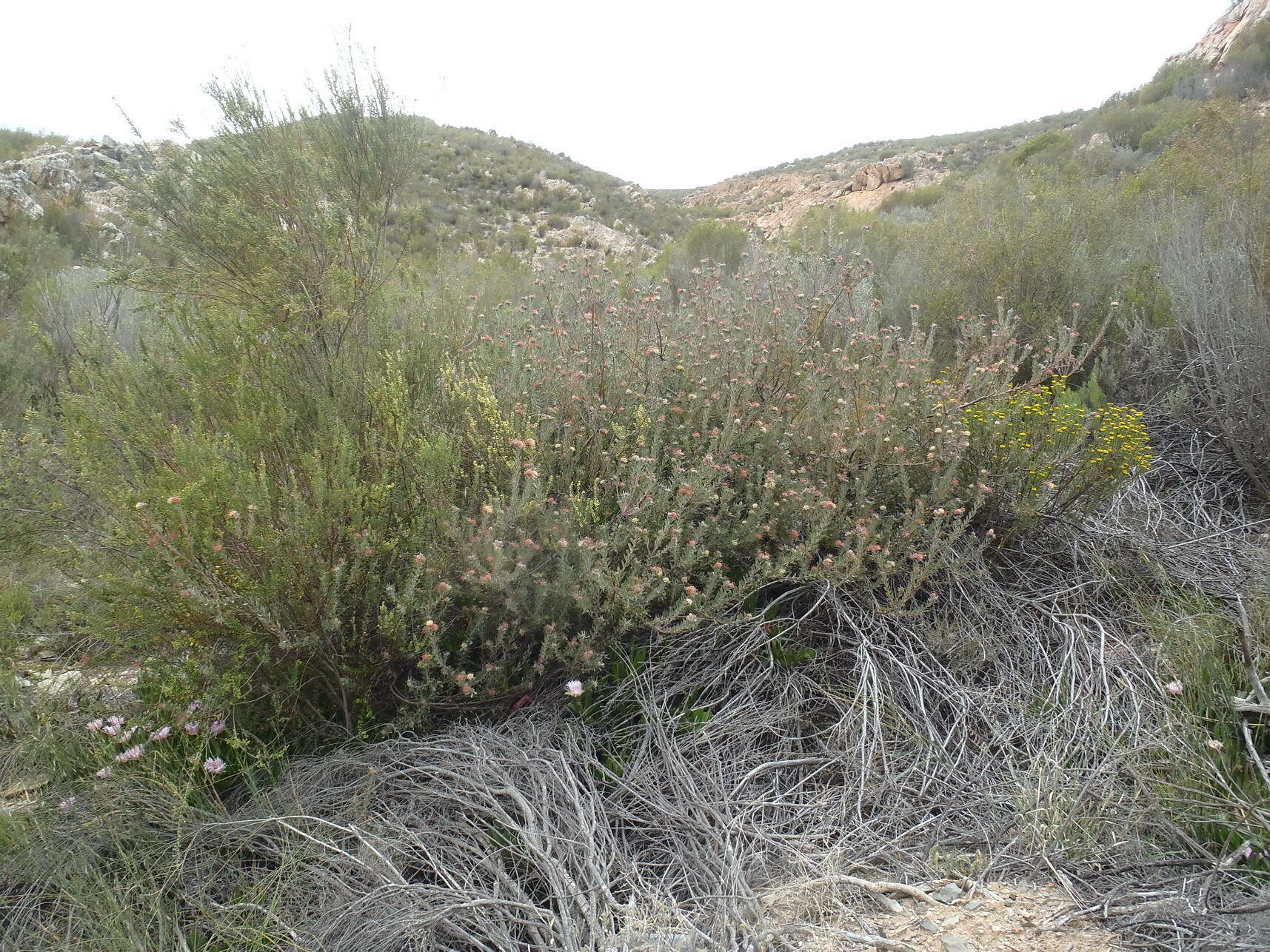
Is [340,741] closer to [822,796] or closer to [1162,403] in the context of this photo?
[822,796]

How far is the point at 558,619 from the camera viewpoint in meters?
2.93

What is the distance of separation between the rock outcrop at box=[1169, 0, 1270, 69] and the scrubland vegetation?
72.4 ft

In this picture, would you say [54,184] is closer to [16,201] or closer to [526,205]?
[16,201]

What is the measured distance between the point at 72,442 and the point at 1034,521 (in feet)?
13.9

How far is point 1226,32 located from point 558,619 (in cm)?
2863

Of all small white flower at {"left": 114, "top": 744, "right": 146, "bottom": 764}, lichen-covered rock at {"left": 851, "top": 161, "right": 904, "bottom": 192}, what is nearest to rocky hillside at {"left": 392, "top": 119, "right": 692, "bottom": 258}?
lichen-covered rock at {"left": 851, "top": 161, "right": 904, "bottom": 192}

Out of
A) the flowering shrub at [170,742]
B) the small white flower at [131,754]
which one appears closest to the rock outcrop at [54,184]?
the flowering shrub at [170,742]

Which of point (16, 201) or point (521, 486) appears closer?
point (521, 486)

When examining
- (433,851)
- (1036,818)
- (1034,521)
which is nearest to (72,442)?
(433,851)

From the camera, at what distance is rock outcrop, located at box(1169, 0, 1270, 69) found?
1942cm

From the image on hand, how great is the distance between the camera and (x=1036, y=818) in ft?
7.91

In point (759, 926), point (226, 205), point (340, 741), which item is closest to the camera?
point (759, 926)

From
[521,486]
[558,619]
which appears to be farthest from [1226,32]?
[558,619]

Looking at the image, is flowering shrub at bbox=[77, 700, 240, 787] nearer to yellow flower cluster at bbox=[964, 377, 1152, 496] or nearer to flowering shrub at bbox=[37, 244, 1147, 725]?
flowering shrub at bbox=[37, 244, 1147, 725]
